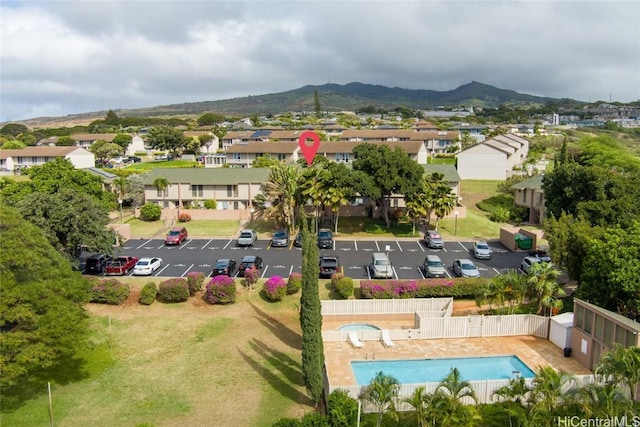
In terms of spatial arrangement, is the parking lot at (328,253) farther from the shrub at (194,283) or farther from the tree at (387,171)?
the tree at (387,171)

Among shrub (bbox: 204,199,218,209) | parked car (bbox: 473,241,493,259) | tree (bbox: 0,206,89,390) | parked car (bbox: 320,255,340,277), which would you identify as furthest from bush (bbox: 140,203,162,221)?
parked car (bbox: 473,241,493,259)

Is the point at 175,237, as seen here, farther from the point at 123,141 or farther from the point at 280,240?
the point at 123,141

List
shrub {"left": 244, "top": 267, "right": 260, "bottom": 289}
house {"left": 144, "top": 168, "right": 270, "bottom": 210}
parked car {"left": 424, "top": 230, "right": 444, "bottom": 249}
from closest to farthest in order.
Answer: shrub {"left": 244, "top": 267, "right": 260, "bottom": 289} < parked car {"left": 424, "top": 230, "right": 444, "bottom": 249} < house {"left": 144, "top": 168, "right": 270, "bottom": 210}

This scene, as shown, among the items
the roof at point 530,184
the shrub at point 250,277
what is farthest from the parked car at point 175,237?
the roof at point 530,184

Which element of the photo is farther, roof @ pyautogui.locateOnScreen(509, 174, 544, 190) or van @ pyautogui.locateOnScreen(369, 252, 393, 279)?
roof @ pyautogui.locateOnScreen(509, 174, 544, 190)

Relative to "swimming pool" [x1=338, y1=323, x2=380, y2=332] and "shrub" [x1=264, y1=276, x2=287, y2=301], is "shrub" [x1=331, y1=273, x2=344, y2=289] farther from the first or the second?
"swimming pool" [x1=338, y1=323, x2=380, y2=332]

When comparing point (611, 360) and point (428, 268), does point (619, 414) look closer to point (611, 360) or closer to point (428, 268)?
point (611, 360)
